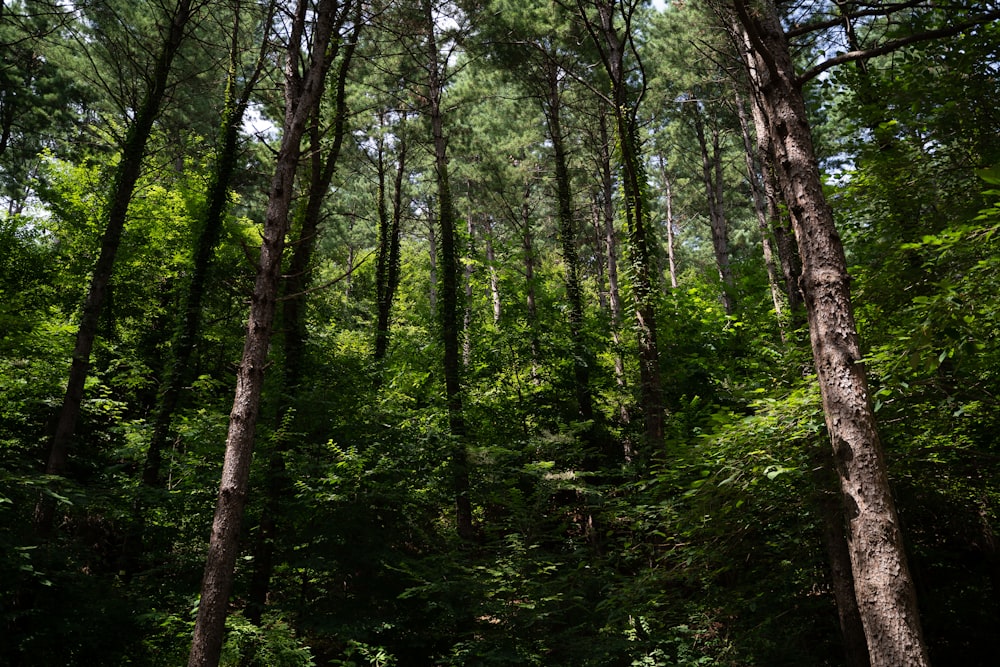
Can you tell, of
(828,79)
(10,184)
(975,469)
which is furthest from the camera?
(10,184)

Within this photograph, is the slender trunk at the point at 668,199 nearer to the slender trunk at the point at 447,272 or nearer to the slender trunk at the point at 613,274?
the slender trunk at the point at 613,274

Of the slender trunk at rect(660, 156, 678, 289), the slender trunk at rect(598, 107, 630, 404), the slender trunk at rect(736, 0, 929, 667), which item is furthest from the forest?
the slender trunk at rect(660, 156, 678, 289)

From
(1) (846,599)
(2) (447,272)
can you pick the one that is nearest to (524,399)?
(2) (447,272)

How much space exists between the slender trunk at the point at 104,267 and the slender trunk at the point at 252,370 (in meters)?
3.80

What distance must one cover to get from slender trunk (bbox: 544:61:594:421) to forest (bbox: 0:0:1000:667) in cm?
8

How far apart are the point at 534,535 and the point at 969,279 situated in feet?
19.7

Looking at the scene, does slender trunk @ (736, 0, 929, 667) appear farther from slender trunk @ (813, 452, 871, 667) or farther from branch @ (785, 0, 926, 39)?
slender trunk @ (813, 452, 871, 667)

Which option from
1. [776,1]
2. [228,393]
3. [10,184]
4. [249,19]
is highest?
[10,184]

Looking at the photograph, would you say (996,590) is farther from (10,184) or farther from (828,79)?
(10,184)

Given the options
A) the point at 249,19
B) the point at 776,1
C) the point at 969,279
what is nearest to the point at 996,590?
the point at 969,279

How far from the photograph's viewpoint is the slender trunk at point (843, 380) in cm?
338

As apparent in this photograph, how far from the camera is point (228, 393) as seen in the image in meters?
11.4

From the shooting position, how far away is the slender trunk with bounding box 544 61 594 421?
11938mm

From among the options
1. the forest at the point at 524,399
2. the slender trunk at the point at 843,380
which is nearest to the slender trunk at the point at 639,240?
the forest at the point at 524,399
